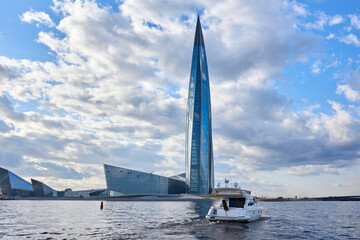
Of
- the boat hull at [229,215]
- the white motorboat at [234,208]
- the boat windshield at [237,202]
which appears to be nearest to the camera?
the boat hull at [229,215]

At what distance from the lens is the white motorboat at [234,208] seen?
40.9 m

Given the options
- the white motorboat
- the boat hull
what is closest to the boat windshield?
the white motorboat

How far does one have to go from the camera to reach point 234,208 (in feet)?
140

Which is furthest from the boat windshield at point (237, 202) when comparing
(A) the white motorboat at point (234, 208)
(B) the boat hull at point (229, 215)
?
(B) the boat hull at point (229, 215)

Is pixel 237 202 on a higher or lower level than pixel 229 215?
higher

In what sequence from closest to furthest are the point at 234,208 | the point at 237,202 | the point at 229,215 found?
the point at 229,215 < the point at 234,208 < the point at 237,202

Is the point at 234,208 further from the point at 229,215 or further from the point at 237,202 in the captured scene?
the point at 237,202

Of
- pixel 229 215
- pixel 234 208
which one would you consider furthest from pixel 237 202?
pixel 229 215

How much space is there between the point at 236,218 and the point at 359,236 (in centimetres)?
1404

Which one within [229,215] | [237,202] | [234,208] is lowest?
[229,215]

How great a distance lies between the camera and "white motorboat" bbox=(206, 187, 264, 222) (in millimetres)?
40875

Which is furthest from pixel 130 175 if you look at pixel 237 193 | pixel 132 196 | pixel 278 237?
pixel 278 237

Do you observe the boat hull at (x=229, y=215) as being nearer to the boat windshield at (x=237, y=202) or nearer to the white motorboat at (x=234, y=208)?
the white motorboat at (x=234, y=208)

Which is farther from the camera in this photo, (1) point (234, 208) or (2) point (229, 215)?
(1) point (234, 208)
